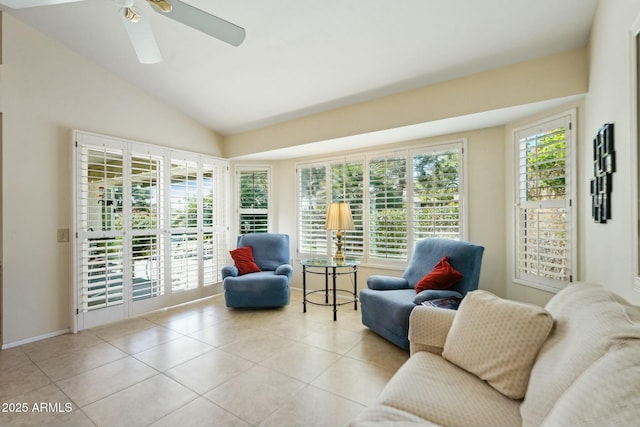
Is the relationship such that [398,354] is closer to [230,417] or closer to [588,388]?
[230,417]

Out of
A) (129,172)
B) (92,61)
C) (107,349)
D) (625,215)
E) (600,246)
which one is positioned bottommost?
(107,349)

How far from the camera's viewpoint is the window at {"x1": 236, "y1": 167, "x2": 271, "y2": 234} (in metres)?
5.08

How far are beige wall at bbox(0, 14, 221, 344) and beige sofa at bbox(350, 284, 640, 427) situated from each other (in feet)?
11.6

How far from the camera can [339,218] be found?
3.93 meters

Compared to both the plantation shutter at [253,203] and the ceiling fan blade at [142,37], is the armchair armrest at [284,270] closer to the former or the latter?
the plantation shutter at [253,203]

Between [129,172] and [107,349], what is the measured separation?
1.97 metres

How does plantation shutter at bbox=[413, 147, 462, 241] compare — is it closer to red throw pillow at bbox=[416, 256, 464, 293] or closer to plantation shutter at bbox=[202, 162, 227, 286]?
red throw pillow at bbox=[416, 256, 464, 293]

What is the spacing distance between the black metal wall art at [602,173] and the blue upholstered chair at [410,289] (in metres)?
0.97

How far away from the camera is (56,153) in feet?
10.5

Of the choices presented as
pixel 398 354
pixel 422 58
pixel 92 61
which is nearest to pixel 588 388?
pixel 398 354

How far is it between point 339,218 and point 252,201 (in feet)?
5.96

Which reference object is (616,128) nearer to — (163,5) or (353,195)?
(163,5)

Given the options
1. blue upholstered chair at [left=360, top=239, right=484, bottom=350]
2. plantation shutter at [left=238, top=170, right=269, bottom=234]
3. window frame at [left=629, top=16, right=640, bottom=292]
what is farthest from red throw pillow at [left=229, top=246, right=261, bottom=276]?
window frame at [left=629, top=16, right=640, bottom=292]

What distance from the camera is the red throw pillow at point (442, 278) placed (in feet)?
9.36
